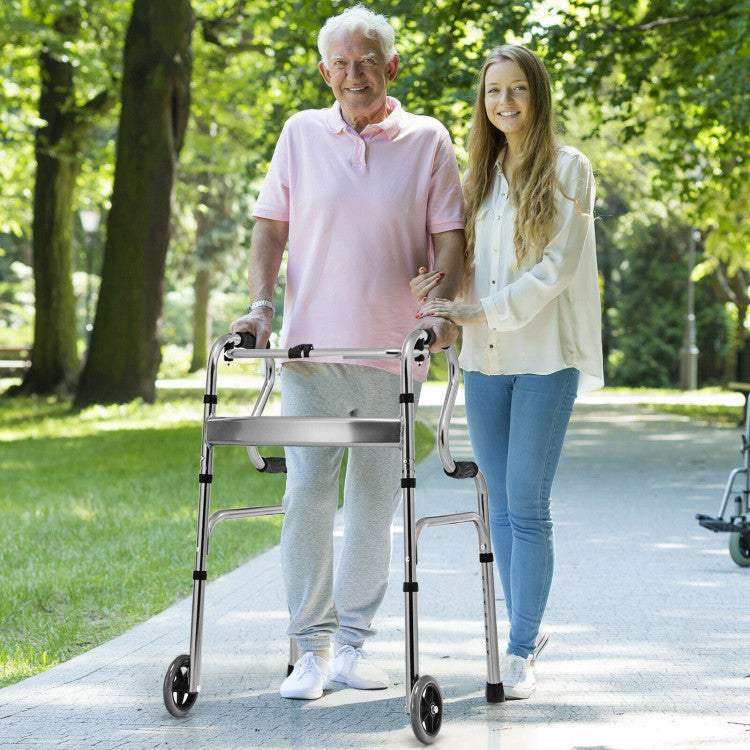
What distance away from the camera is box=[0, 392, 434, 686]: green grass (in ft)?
17.8

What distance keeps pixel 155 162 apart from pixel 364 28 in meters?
14.5

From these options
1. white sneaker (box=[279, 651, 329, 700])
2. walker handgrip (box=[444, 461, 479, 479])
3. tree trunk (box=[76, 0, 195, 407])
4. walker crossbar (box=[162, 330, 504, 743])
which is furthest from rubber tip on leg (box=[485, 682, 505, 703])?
tree trunk (box=[76, 0, 195, 407])

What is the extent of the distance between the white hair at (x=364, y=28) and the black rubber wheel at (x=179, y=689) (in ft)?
6.24

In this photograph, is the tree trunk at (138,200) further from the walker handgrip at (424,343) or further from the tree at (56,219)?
the walker handgrip at (424,343)

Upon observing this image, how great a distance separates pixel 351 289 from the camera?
4043 millimetres

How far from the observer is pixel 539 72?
4102 millimetres

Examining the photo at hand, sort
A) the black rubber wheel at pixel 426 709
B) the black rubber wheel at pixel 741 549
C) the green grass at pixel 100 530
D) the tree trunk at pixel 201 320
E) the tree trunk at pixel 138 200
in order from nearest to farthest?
1. the black rubber wheel at pixel 426 709
2. the green grass at pixel 100 530
3. the black rubber wheel at pixel 741 549
4. the tree trunk at pixel 138 200
5. the tree trunk at pixel 201 320

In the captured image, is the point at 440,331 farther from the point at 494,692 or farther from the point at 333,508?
the point at 494,692

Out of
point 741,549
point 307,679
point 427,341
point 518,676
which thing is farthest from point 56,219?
point 427,341

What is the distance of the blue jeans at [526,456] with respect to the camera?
4.05m

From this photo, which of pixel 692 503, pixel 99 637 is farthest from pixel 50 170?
pixel 99 637

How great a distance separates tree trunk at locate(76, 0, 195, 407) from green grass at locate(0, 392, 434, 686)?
2828mm

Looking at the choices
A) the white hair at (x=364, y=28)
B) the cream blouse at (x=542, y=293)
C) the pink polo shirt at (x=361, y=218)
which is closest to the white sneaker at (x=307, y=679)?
the pink polo shirt at (x=361, y=218)

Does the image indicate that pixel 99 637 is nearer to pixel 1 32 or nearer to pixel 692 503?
pixel 692 503
